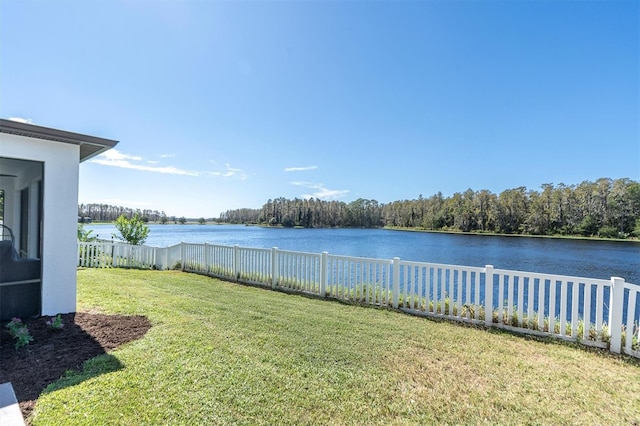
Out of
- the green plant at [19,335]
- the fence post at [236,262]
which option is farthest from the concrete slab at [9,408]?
the fence post at [236,262]

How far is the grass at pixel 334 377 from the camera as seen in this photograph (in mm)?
2123

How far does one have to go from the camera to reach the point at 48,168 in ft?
13.2

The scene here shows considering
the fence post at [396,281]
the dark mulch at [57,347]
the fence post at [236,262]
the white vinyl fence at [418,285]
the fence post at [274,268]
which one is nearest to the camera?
the dark mulch at [57,347]

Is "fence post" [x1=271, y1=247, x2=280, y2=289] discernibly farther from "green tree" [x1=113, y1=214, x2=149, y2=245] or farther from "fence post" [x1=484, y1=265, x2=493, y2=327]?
"green tree" [x1=113, y1=214, x2=149, y2=245]

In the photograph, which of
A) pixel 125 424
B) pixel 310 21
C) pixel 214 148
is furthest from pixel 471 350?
pixel 214 148

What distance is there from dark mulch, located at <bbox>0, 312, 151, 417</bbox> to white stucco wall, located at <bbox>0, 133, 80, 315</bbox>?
0.35m

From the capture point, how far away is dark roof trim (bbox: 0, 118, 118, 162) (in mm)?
3602

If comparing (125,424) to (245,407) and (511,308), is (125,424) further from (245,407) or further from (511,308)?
(511,308)

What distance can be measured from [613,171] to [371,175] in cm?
3129

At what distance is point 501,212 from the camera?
152 feet

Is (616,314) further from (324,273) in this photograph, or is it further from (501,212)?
(501,212)

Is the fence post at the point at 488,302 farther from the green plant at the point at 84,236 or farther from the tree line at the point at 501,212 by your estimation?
the tree line at the point at 501,212

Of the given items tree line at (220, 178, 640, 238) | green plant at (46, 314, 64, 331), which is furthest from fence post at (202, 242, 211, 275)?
tree line at (220, 178, 640, 238)

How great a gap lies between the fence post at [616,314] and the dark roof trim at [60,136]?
722cm
